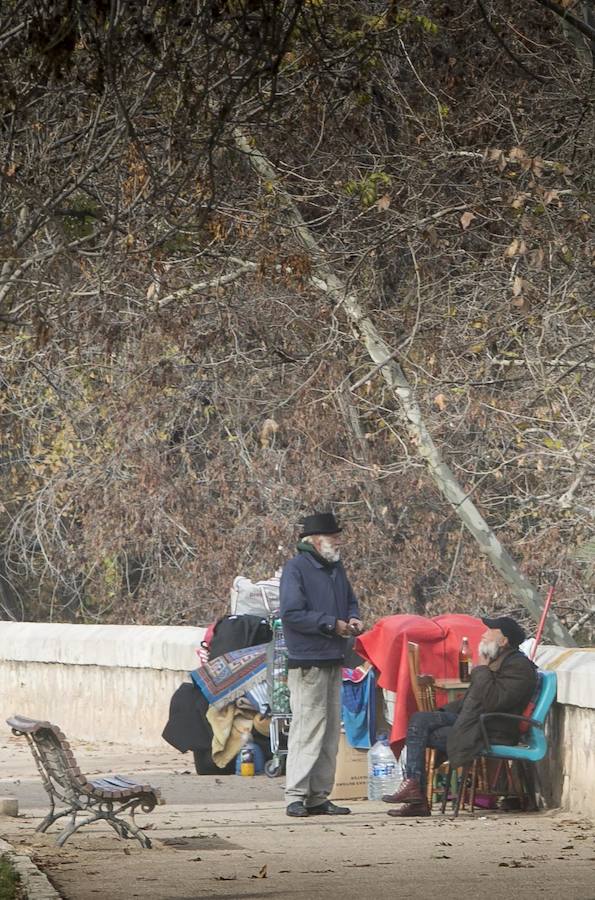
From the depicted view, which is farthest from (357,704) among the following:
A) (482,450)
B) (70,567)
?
(70,567)

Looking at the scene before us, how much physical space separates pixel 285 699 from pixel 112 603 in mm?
9286

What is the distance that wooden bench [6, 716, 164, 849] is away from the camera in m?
9.33

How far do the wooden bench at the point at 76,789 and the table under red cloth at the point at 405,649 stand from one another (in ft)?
6.74

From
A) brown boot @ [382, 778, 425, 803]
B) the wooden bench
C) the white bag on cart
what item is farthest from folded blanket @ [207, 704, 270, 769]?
the wooden bench

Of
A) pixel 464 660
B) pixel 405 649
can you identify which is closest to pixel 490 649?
pixel 405 649

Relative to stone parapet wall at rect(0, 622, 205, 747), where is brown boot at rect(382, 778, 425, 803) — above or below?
above

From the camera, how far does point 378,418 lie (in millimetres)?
17906

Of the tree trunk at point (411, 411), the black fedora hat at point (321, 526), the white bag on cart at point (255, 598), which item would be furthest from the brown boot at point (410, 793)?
the tree trunk at point (411, 411)

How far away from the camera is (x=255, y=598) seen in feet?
44.4

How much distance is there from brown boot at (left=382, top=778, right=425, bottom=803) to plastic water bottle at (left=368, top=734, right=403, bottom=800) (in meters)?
0.64

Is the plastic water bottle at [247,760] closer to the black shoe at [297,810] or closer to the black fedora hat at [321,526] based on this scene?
the black shoe at [297,810]

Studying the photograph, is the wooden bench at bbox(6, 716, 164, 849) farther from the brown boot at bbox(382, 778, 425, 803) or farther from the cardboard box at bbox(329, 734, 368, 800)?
the cardboard box at bbox(329, 734, 368, 800)

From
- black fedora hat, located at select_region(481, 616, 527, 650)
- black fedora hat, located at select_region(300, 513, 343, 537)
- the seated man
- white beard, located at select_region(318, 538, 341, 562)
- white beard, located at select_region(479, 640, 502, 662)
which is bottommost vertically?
the seated man

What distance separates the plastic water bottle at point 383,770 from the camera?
11.5 meters
